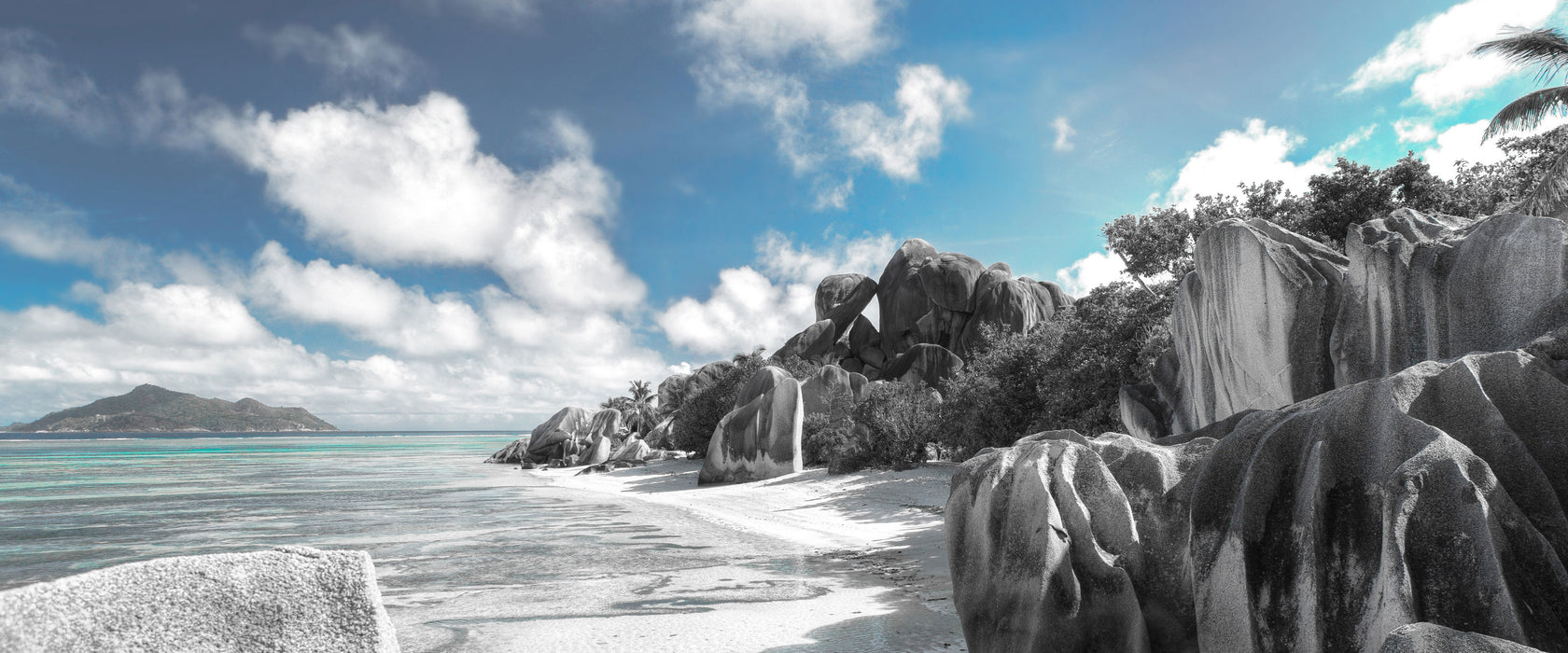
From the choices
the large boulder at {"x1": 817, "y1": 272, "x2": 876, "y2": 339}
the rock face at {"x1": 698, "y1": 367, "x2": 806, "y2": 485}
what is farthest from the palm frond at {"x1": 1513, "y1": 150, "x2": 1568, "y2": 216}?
the large boulder at {"x1": 817, "y1": 272, "x2": 876, "y2": 339}

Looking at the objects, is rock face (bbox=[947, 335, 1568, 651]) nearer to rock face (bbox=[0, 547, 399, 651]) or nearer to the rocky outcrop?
the rocky outcrop

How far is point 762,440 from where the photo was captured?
77.8ft

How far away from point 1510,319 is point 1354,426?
329cm

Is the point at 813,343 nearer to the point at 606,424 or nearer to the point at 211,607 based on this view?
the point at 606,424

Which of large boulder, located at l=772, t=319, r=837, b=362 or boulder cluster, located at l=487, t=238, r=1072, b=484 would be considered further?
large boulder, located at l=772, t=319, r=837, b=362

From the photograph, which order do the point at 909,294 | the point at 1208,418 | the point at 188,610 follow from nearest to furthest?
1. the point at 188,610
2. the point at 1208,418
3. the point at 909,294

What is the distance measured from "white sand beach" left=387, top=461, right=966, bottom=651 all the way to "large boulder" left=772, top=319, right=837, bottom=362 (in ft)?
90.2

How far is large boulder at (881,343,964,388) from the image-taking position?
36062mm

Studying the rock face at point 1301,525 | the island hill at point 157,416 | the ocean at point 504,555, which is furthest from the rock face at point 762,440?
the island hill at point 157,416

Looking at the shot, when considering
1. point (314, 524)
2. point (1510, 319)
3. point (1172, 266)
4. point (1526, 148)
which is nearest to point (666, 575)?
point (1510, 319)

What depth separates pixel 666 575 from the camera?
403 inches

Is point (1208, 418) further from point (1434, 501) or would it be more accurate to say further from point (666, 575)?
point (666, 575)

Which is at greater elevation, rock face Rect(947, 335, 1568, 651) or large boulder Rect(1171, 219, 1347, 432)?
large boulder Rect(1171, 219, 1347, 432)

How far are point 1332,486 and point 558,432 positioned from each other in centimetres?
4852
